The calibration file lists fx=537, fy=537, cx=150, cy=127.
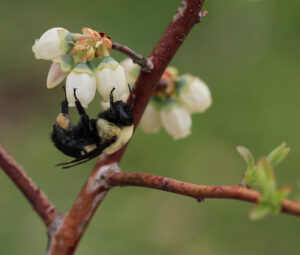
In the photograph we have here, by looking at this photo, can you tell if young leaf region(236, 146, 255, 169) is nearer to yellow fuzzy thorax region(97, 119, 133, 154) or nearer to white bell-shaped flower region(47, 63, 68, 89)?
yellow fuzzy thorax region(97, 119, 133, 154)

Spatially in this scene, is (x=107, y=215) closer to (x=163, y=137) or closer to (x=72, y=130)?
(x=163, y=137)

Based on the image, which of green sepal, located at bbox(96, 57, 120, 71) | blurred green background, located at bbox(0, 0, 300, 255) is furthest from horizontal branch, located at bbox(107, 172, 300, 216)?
blurred green background, located at bbox(0, 0, 300, 255)

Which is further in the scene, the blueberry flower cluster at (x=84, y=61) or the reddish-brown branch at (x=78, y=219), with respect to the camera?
the reddish-brown branch at (x=78, y=219)

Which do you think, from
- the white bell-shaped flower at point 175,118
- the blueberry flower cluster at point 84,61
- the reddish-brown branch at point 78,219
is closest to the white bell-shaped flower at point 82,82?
the blueberry flower cluster at point 84,61

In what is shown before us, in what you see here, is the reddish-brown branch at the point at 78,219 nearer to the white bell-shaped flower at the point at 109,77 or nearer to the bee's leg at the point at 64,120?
the bee's leg at the point at 64,120

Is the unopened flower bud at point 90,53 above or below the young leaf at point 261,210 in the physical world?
above
